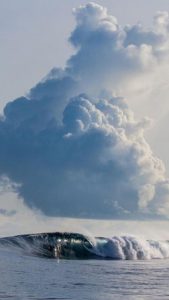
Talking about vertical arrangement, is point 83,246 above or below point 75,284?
above

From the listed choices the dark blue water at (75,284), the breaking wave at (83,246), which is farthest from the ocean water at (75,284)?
the breaking wave at (83,246)

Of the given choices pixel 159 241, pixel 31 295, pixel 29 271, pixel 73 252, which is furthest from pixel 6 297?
pixel 159 241

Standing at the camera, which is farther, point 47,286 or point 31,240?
point 31,240

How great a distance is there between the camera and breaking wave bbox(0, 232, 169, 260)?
3070 inches

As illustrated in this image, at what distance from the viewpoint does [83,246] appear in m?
88.8

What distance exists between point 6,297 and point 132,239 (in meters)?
68.4

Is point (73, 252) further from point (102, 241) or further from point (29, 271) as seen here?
point (29, 271)

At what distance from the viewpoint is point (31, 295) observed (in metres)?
34.2

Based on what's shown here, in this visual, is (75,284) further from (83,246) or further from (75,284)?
(83,246)

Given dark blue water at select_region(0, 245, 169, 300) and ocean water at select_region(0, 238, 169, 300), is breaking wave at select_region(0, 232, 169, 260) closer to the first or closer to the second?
ocean water at select_region(0, 238, 169, 300)

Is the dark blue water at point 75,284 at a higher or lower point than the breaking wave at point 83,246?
lower

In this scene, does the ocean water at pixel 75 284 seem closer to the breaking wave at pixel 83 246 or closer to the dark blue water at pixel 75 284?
Result: the dark blue water at pixel 75 284

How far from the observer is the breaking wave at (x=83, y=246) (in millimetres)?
77969

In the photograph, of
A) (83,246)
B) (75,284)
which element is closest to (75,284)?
(75,284)
